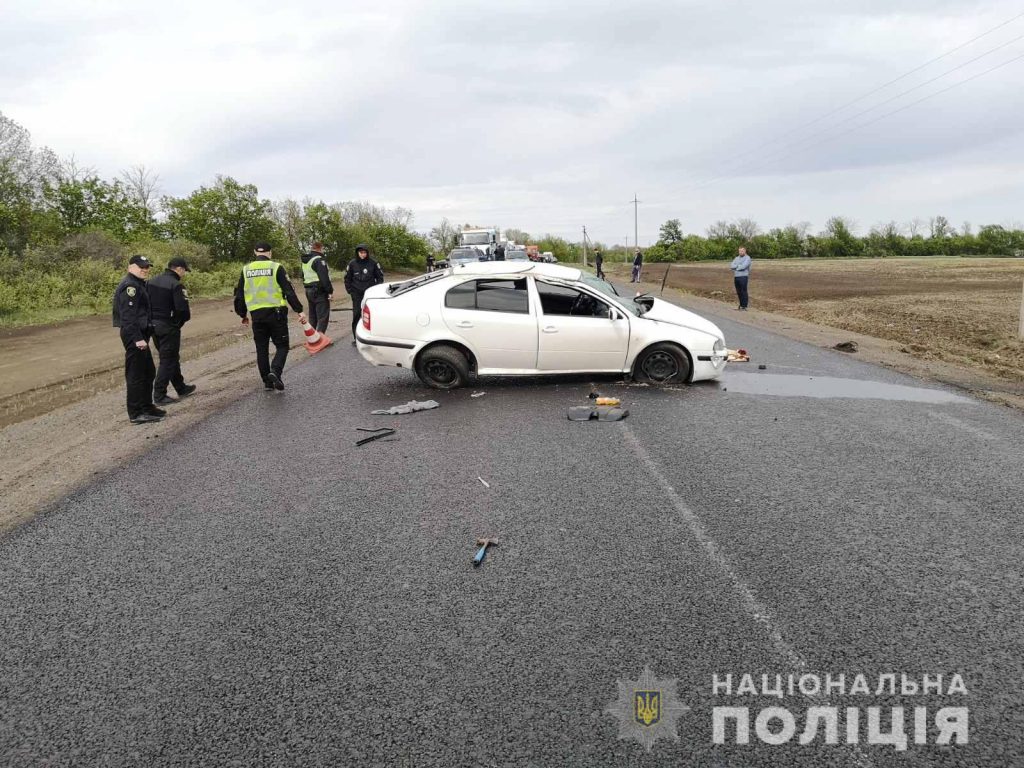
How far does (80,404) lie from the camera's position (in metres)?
9.04

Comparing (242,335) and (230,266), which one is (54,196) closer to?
(230,266)

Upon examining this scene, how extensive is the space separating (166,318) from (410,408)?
11.0 feet

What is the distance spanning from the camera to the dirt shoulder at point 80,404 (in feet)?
19.0

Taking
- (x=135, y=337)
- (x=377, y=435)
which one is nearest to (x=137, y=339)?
(x=135, y=337)

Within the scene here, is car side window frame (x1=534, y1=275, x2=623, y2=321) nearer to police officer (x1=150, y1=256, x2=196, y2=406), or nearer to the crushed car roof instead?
the crushed car roof

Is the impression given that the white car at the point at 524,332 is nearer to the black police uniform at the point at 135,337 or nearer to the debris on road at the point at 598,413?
the debris on road at the point at 598,413

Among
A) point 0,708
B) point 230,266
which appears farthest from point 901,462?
point 230,266

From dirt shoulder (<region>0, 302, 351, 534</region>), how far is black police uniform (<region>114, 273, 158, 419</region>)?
316 mm

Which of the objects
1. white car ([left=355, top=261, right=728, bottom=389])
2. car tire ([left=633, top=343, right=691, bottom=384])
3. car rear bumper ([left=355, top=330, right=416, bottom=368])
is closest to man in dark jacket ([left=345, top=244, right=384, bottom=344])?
car rear bumper ([left=355, top=330, right=416, bottom=368])

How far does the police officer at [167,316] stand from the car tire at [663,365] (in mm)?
5798

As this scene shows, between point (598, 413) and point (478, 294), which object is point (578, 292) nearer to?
point (478, 294)

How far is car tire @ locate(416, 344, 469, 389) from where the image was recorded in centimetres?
849

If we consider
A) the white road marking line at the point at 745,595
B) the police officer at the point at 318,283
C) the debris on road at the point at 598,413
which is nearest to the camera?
the white road marking line at the point at 745,595

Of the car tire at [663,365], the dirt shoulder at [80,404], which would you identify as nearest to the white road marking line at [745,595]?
the car tire at [663,365]
